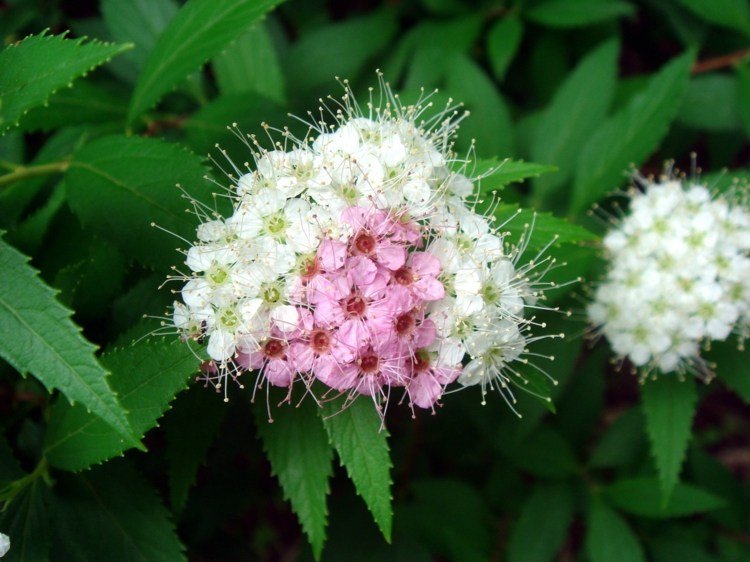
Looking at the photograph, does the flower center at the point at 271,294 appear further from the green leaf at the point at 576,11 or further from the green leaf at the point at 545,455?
the green leaf at the point at 576,11

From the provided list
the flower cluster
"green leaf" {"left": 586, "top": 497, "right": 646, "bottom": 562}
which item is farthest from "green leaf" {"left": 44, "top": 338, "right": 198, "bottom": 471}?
"green leaf" {"left": 586, "top": 497, "right": 646, "bottom": 562}

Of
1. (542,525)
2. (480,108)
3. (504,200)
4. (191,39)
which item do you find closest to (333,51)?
(480,108)

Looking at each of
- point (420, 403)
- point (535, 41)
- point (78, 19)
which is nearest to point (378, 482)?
point (420, 403)

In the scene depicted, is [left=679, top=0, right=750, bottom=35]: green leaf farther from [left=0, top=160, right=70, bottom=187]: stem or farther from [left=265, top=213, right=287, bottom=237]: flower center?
[left=0, top=160, right=70, bottom=187]: stem

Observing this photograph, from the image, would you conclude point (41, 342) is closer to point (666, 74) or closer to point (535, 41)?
point (666, 74)

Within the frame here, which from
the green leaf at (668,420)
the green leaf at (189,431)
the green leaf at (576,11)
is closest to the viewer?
the green leaf at (189,431)

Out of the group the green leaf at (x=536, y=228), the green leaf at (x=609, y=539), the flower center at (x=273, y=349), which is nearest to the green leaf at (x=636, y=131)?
the green leaf at (x=536, y=228)
